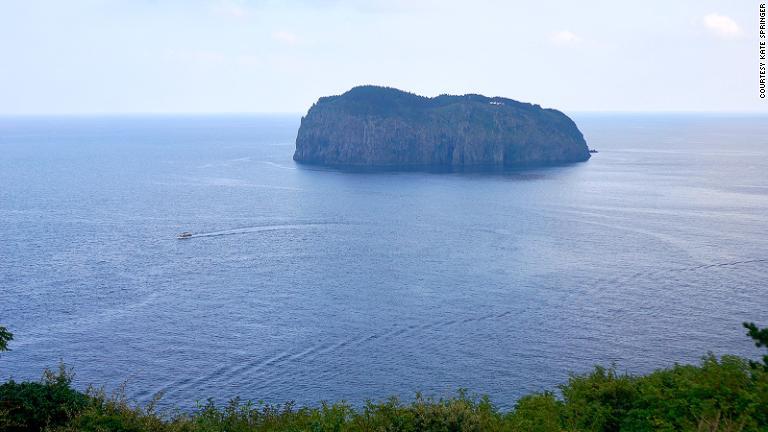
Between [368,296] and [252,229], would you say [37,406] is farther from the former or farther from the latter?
[252,229]

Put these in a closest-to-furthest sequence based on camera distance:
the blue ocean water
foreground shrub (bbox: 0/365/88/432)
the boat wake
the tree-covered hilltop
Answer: the tree-covered hilltop < foreground shrub (bbox: 0/365/88/432) < the blue ocean water < the boat wake

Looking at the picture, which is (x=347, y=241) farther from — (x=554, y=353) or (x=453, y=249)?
(x=554, y=353)

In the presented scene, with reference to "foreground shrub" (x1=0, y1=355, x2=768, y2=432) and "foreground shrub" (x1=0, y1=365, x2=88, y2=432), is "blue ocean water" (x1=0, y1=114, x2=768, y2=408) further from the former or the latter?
"foreground shrub" (x1=0, y1=365, x2=88, y2=432)

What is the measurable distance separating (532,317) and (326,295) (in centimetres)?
2996

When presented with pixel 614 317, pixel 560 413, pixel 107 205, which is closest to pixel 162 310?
pixel 614 317

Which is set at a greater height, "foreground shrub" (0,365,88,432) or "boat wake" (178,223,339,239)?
"foreground shrub" (0,365,88,432)

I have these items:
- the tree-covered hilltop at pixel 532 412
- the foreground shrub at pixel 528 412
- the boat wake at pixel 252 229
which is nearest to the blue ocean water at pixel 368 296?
Answer: the boat wake at pixel 252 229

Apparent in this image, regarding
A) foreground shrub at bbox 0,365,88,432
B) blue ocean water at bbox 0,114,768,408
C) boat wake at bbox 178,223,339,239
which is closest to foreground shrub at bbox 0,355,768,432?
foreground shrub at bbox 0,365,88,432

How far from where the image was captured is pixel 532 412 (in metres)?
42.0

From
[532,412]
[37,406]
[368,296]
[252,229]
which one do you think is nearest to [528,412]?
[532,412]

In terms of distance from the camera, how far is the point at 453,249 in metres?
132

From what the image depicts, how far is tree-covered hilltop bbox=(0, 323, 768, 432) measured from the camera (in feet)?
120

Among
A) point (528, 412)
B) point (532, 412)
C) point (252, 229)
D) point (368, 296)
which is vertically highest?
point (532, 412)

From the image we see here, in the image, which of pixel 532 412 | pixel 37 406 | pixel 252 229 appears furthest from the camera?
pixel 252 229
